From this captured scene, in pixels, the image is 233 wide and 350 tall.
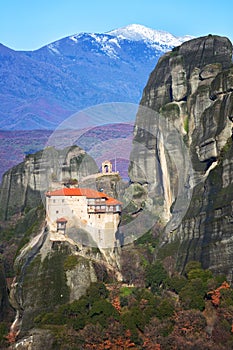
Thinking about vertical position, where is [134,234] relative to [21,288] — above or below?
above

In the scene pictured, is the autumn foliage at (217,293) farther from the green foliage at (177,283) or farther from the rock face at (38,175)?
the rock face at (38,175)

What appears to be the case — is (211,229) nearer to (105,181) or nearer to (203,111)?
(203,111)

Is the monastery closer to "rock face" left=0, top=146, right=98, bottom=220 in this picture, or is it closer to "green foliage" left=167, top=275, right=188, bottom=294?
"green foliage" left=167, top=275, right=188, bottom=294

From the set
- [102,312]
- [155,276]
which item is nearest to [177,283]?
[155,276]

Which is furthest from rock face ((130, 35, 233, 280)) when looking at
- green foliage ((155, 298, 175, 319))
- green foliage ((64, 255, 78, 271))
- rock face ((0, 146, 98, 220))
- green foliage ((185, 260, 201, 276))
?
green foliage ((64, 255, 78, 271))

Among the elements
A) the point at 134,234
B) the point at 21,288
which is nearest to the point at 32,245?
the point at 21,288

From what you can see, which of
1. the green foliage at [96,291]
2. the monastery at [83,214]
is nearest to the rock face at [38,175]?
the monastery at [83,214]
